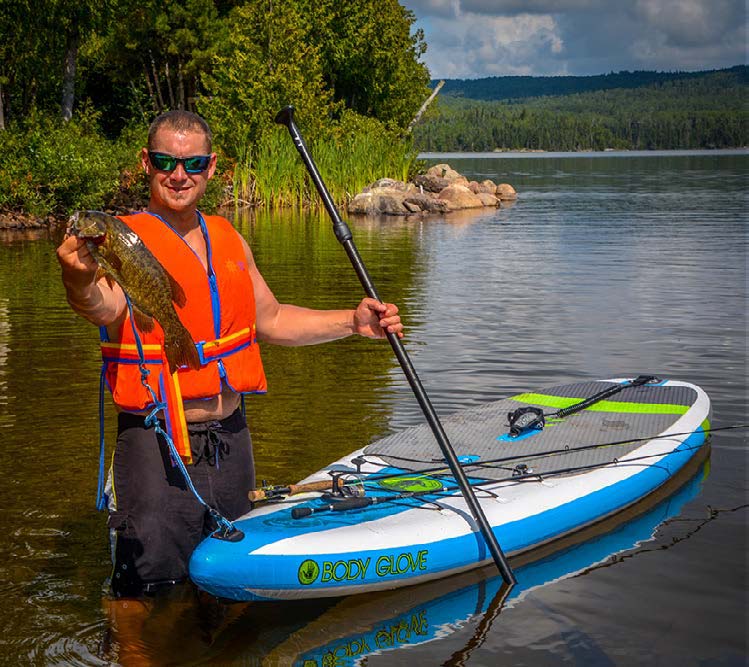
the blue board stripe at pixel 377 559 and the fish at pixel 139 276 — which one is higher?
the fish at pixel 139 276

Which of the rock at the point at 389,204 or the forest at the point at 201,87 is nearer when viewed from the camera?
the forest at the point at 201,87

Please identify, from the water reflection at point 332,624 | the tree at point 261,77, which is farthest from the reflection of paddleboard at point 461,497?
the tree at point 261,77

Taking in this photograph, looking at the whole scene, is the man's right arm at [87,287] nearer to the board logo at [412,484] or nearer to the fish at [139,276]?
the fish at [139,276]

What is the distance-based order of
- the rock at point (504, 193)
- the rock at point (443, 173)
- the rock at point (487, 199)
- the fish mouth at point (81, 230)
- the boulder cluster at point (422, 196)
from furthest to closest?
the rock at point (504, 193) < the rock at point (443, 173) < the rock at point (487, 199) < the boulder cluster at point (422, 196) < the fish mouth at point (81, 230)

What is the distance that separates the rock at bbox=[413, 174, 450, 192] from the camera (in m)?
39.9

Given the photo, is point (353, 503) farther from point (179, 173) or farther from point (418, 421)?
point (418, 421)

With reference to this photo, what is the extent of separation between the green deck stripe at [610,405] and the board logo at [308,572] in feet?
10.8

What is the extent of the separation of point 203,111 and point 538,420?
3245 cm

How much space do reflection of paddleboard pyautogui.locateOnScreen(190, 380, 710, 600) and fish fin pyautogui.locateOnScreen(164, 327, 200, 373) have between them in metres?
0.94

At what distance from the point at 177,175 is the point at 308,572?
197 centimetres

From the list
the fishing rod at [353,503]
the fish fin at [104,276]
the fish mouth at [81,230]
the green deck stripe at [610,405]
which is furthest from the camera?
the green deck stripe at [610,405]

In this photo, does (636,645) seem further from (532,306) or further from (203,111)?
(203,111)

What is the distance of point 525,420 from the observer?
720 centimetres

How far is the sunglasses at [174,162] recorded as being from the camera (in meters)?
4.31
